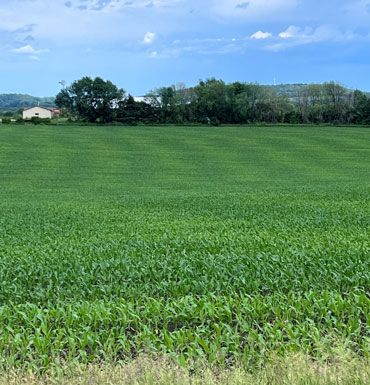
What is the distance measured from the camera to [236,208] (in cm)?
2081

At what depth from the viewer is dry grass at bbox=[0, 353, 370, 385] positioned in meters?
4.45

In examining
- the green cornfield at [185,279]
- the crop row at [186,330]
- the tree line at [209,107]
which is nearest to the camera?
the crop row at [186,330]

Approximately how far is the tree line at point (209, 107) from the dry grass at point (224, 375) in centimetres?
9699

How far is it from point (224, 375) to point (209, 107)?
103 meters

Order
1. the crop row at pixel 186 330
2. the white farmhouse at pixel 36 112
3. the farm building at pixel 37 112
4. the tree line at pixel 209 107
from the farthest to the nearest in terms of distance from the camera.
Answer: the white farmhouse at pixel 36 112 < the farm building at pixel 37 112 < the tree line at pixel 209 107 < the crop row at pixel 186 330

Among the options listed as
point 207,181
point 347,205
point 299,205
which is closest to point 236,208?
point 299,205

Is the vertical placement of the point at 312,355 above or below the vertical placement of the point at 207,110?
below

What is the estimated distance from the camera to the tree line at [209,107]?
105 m

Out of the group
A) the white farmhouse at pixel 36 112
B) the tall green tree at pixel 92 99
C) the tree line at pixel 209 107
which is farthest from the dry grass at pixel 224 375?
the white farmhouse at pixel 36 112

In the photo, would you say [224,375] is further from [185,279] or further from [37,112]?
[37,112]

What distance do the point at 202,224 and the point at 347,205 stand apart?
306 inches

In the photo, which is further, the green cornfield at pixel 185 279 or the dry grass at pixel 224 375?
the green cornfield at pixel 185 279

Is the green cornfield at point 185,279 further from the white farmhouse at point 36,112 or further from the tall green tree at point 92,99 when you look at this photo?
the white farmhouse at point 36,112

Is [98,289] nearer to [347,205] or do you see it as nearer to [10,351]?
[10,351]
